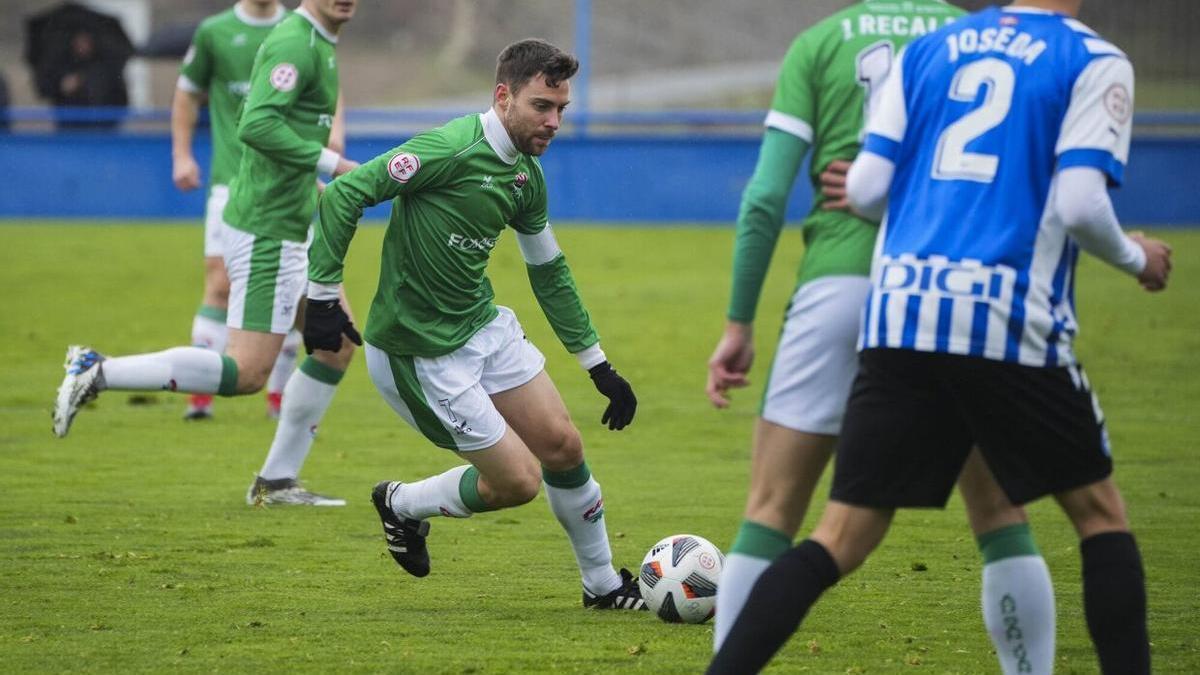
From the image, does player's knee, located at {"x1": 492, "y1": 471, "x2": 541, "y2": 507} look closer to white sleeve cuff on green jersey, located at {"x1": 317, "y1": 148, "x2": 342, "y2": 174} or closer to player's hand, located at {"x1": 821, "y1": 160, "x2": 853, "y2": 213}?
player's hand, located at {"x1": 821, "y1": 160, "x2": 853, "y2": 213}

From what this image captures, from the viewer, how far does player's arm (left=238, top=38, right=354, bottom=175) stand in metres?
7.50

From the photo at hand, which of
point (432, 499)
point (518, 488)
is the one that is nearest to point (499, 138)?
point (518, 488)

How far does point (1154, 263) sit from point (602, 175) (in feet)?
63.2

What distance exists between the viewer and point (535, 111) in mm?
5340

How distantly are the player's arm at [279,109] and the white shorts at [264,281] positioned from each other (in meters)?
0.40

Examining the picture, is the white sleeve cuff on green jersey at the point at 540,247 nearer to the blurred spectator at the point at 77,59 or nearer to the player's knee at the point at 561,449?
the player's knee at the point at 561,449

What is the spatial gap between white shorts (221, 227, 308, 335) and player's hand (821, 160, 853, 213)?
12.5 ft

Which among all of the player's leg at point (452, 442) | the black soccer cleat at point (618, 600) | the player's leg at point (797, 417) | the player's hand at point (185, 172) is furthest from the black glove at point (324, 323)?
the player's hand at point (185, 172)

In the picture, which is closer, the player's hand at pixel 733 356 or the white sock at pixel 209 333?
the player's hand at pixel 733 356

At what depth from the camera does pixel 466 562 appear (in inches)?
253

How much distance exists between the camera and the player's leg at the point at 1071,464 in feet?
12.5

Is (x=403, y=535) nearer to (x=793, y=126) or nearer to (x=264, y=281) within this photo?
(x=264, y=281)

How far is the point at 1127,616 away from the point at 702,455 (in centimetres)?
506

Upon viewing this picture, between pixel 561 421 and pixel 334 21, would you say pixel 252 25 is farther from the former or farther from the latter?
pixel 561 421
